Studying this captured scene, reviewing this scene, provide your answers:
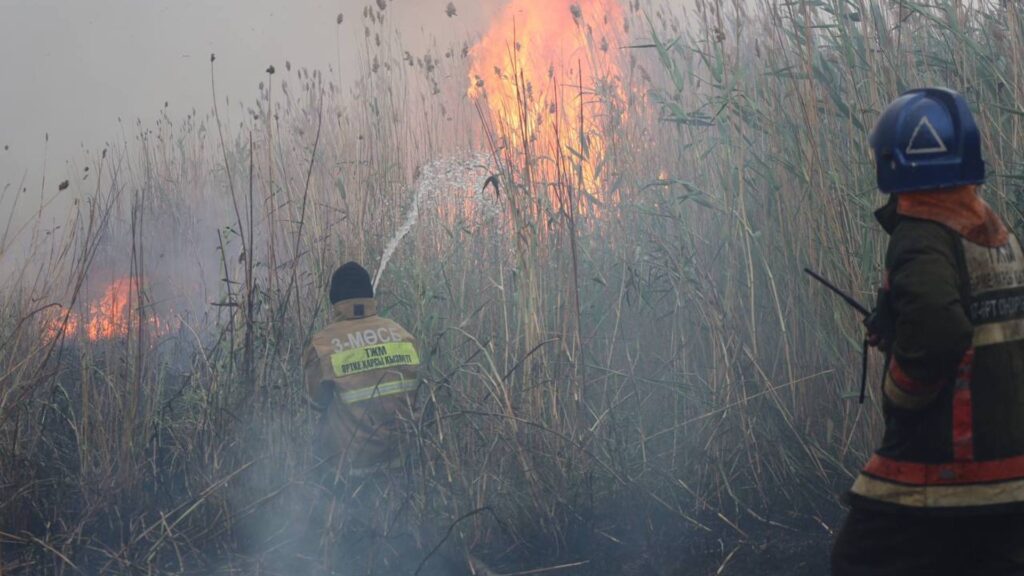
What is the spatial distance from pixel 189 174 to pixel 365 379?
4380mm

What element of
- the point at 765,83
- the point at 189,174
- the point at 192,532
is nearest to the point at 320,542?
the point at 192,532

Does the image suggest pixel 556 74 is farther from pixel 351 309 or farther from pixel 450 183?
pixel 351 309

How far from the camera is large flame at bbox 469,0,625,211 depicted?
14.7ft

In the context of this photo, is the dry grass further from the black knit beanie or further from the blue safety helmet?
the blue safety helmet

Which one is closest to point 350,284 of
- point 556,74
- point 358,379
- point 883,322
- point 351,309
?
point 351,309

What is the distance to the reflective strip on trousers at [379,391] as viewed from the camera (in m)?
4.25

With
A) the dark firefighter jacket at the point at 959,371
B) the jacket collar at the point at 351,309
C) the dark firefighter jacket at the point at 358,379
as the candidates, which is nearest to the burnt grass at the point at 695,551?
the dark firefighter jacket at the point at 358,379

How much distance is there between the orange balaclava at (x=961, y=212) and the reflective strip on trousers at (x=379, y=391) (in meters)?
2.63

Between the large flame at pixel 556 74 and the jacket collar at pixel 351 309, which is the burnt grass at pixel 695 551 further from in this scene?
the large flame at pixel 556 74

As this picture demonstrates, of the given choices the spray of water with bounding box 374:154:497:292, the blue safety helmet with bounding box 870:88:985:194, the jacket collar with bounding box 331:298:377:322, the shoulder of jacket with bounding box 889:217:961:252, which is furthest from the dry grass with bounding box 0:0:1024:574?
the shoulder of jacket with bounding box 889:217:961:252

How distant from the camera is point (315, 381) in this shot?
4207mm

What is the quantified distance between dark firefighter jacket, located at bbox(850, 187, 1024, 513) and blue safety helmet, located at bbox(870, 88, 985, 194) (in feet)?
0.13

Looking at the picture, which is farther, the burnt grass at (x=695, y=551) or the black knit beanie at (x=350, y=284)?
the black knit beanie at (x=350, y=284)

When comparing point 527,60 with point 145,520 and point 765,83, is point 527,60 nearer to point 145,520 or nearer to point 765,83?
point 765,83
